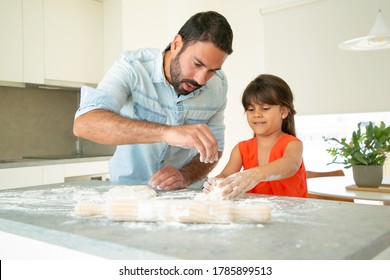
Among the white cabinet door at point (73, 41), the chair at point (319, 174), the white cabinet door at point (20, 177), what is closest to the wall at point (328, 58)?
the chair at point (319, 174)

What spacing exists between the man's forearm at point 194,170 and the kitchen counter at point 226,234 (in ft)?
1.89

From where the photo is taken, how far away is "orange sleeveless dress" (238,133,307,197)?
1.41 m

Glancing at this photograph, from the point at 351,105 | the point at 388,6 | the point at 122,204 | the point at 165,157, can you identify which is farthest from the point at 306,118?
the point at 122,204

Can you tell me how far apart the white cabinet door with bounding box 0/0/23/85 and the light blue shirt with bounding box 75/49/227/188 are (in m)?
1.49

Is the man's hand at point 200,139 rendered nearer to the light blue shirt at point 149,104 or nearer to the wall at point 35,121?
the light blue shirt at point 149,104

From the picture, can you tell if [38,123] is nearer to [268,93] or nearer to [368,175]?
[268,93]

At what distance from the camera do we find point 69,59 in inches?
116

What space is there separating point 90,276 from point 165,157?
915mm

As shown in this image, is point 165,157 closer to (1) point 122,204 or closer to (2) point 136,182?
(2) point 136,182

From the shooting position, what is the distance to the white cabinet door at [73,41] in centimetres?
283

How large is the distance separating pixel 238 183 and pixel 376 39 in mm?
1674

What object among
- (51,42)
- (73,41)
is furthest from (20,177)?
(73,41)

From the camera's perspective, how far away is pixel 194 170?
149 cm

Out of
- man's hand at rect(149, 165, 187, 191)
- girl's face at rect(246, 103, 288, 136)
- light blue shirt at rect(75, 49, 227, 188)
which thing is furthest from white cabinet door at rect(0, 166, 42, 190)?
Result: girl's face at rect(246, 103, 288, 136)
